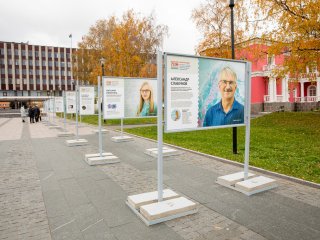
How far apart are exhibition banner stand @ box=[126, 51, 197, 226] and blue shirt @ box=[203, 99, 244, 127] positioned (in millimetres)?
1207

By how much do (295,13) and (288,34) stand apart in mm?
923

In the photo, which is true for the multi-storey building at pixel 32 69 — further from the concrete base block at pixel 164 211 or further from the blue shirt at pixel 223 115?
the concrete base block at pixel 164 211

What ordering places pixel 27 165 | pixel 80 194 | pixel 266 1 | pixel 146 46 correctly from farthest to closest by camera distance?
1. pixel 146 46
2. pixel 266 1
3. pixel 27 165
4. pixel 80 194

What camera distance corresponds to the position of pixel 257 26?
13906 mm

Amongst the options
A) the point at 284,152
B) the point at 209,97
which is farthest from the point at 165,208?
the point at 284,152

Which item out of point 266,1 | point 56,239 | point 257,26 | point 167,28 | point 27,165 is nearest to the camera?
point 56,239

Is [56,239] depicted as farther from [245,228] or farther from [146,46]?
[146,46]

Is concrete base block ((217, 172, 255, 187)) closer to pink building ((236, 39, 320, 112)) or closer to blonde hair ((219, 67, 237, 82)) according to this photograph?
blonde hair ((219, 67, 237, 82))

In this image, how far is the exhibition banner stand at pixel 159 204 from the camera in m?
4.13

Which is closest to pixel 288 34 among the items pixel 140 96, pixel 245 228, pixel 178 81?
pixel 140 96

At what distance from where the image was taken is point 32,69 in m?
87.4

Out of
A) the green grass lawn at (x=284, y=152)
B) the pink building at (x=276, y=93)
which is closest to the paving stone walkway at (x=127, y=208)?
the green grass lawn at (x=284, y=152)

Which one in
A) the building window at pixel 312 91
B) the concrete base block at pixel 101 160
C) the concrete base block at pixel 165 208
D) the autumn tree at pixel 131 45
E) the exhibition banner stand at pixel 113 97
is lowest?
the concrete base block at pixel 165 208

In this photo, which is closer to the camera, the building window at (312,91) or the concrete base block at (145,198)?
the concrete base block at (145,198)
